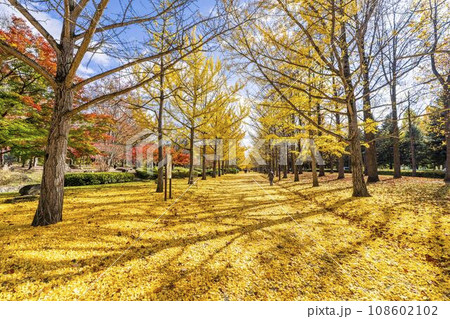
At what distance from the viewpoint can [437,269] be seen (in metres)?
2.57

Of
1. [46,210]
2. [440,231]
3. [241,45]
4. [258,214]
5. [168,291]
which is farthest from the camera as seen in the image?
[241,45]

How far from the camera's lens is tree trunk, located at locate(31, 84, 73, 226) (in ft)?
12.7

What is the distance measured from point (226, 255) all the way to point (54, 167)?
160 inches

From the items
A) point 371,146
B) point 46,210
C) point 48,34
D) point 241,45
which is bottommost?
point 46,210

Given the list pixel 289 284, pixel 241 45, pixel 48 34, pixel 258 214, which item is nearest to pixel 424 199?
pixel 258 214

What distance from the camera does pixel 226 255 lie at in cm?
298

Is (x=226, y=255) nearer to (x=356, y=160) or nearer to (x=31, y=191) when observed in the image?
(x=356, y=160)

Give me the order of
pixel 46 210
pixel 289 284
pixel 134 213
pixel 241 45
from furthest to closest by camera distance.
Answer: pixel 241 45, pixel 134 213, pixel 46 210, pixel 289 284

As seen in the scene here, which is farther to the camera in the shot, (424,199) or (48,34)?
(424,199)

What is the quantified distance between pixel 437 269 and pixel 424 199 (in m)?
4.99

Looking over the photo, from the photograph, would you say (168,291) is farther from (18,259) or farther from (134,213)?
(134,213)

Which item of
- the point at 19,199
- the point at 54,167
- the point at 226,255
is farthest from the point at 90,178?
the point at 226,255

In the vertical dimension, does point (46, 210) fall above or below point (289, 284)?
above

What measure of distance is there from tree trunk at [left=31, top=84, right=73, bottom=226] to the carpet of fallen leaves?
30 centimetres
